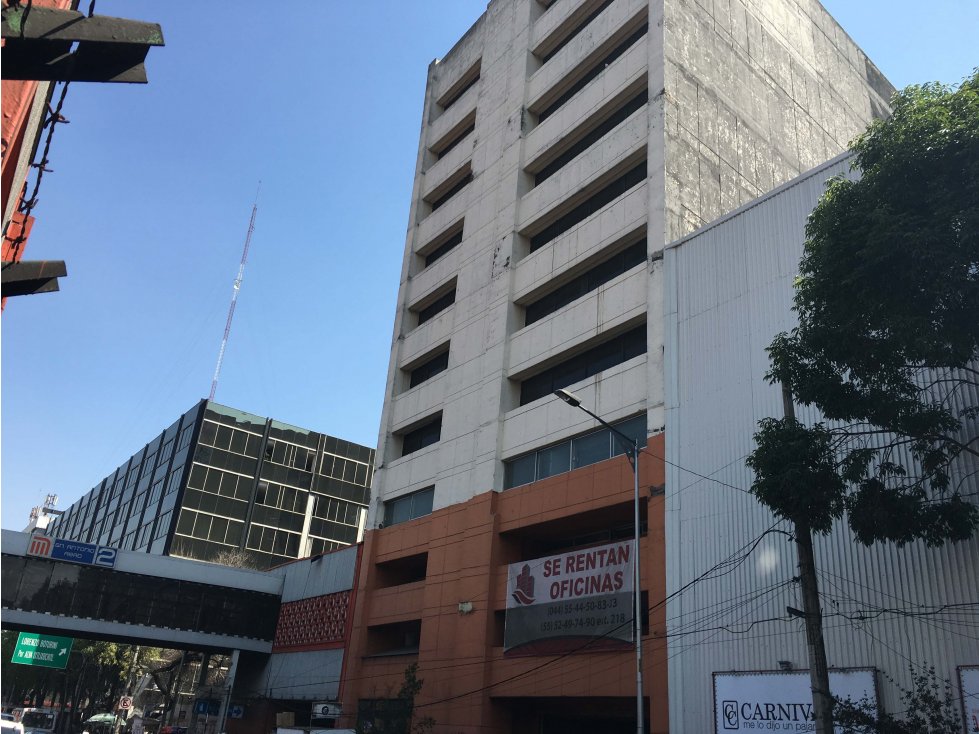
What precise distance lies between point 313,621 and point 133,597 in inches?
378

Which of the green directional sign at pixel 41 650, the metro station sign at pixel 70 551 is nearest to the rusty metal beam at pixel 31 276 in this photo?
the metro station sign at pixel 70 551

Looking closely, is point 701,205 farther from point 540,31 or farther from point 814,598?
point 814,598

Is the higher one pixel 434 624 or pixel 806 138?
pixel 806 138

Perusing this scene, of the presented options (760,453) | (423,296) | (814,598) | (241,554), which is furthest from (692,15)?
(241,554)

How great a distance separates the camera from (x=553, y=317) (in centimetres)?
3488

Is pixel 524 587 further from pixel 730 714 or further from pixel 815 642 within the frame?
pixel 815 642

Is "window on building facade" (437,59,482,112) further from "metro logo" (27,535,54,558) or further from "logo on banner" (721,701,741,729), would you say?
"logo on banner" (721,701,741,729)

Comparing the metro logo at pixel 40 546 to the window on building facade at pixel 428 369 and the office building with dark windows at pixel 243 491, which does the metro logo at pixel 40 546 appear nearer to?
the window on building facade at pixel 428 369

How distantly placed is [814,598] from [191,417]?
2839 inches

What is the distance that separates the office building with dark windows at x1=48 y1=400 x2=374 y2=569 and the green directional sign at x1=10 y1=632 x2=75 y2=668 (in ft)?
76.7

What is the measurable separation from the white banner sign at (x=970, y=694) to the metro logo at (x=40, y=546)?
40226 millimetres

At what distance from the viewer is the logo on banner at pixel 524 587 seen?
3027cm

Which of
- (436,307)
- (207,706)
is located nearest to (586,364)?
(436,307)

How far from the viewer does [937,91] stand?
16.6m
